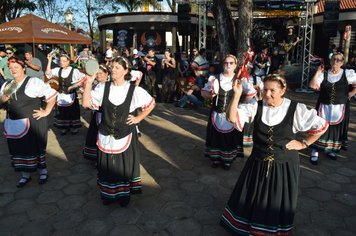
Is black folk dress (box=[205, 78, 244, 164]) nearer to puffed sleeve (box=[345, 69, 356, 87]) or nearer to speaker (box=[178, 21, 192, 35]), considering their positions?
puffed sleeve (box=[345, 69, 356, 87])

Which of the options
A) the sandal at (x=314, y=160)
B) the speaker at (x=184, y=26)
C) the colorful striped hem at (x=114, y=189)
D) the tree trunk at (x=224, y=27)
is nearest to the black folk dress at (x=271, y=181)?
the colorful striped hem at (x=114, y=189)

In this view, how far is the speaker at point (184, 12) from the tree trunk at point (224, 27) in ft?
11.3

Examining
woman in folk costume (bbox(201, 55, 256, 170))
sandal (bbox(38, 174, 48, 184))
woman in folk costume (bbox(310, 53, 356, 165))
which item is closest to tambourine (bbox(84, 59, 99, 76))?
woman in folk costume (bbox(201, 55, 256, 170))

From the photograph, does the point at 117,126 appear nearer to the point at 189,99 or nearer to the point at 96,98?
the point at 96,98

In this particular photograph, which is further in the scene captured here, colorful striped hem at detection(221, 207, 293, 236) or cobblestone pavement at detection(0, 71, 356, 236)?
cobblestone pavement at detection(0, 71, 356, 236)

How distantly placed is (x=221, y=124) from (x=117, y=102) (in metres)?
1.80

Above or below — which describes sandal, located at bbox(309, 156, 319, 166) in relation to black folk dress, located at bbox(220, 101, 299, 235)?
below

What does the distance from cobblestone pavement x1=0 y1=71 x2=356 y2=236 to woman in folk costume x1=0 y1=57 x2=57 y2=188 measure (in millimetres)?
403

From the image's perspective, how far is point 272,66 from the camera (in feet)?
35.5

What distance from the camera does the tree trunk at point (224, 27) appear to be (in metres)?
9.11

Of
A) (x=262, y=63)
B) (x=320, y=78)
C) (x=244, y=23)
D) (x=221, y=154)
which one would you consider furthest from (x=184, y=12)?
(x=221, y=154)

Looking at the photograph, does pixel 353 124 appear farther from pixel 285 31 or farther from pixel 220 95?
pixel 285 31

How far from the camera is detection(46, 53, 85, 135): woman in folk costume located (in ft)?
20.0

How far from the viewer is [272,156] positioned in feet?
9.15
